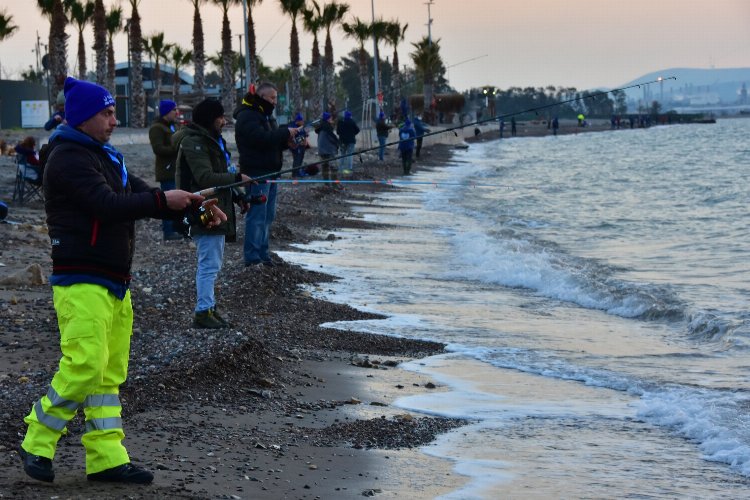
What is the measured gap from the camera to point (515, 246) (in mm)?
16859

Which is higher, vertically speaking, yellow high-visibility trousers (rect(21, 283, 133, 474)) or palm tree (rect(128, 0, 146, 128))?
palm tree (rect(128, 0, 146, 128))

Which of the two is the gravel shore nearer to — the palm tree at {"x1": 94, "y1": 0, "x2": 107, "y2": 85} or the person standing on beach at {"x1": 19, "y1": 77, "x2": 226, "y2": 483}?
the person standing on beach at {"x1": 19, "y1": 77, "x2": 226, "y2": 483}

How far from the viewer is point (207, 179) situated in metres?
8.05

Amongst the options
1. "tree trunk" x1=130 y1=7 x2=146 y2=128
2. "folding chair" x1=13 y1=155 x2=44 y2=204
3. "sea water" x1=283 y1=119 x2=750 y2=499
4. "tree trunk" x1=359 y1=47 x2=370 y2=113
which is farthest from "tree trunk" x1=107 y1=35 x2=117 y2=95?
"folding chair" x1=13 y1=155 x2=44 y2=204

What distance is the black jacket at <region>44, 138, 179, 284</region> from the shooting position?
4.52m

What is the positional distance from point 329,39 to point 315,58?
7.89 ft

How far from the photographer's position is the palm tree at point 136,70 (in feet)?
144

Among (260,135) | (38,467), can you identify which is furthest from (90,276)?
(260,135)

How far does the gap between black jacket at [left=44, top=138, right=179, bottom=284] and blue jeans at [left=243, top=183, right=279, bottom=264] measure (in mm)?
A: 5209

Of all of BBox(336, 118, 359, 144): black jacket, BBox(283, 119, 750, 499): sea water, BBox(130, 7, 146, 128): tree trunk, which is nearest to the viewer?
BBox(283, 119, 750, 499): sea water

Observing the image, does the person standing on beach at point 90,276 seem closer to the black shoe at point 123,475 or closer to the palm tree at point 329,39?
the black shoe at point 123,475

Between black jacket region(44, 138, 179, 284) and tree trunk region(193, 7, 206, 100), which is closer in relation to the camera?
black jacket region(44, 138, 179, 284)

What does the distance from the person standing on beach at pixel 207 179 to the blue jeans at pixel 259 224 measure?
5.29ft

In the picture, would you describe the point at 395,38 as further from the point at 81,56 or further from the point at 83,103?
the point at 83,103
